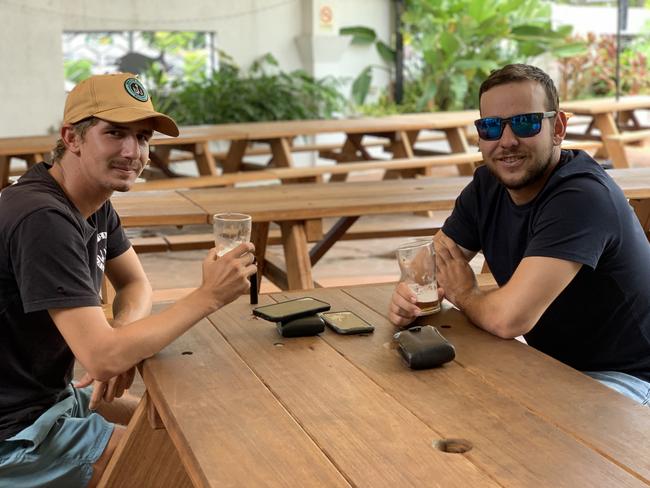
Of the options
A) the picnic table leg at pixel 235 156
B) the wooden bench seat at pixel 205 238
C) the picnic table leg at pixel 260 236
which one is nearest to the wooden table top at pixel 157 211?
the picnic table leg at pixel 260 236

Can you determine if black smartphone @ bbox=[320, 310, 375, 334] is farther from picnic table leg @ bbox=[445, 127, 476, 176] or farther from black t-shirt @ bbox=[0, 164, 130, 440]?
picnic table leg @ bbox=[445, 127, 476, 176]

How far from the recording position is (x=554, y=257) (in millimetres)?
2131

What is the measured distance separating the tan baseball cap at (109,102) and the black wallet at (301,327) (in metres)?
0.51

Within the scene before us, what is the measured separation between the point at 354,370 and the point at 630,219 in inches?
30.4

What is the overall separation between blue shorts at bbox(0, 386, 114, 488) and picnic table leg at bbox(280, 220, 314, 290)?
1800 millimetres

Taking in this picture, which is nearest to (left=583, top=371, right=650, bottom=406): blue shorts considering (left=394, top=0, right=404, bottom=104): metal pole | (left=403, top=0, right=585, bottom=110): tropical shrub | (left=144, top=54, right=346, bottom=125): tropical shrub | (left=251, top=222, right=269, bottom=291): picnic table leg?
(left=251, top=222, right=269, bottom=291): picnic table leg

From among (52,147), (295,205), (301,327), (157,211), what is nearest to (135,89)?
(301,327)

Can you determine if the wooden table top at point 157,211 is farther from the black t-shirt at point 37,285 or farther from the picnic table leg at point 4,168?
the picnic table leg at point 4,168

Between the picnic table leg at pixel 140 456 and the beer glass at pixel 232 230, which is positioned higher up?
the beer glass at pixel 232 230

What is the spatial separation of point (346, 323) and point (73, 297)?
54cm

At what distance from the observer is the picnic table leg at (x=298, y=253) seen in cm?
393

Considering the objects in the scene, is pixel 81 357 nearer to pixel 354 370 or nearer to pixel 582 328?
pixel 354 370

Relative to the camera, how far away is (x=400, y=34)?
10.5 m

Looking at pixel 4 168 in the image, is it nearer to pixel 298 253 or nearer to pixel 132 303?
pixel 298 253
